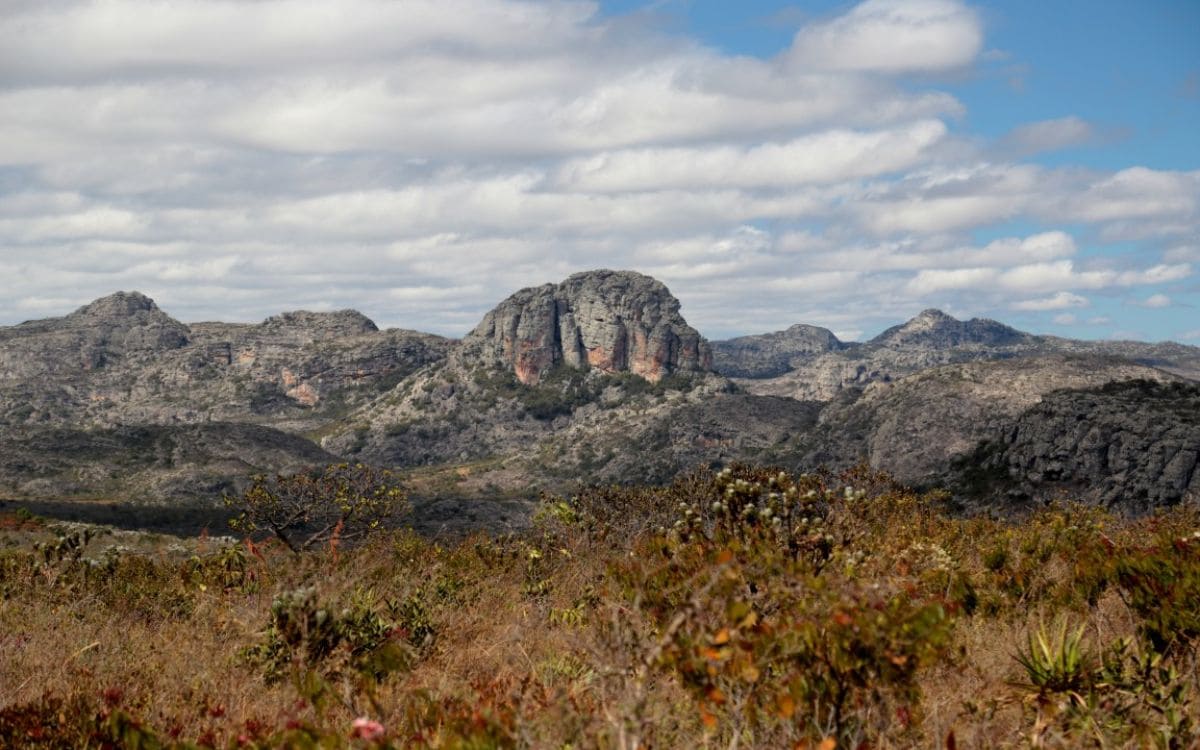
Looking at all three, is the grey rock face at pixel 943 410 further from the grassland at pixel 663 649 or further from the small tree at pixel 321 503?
the grassland at pixel 663 649

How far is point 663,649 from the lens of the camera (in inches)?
236

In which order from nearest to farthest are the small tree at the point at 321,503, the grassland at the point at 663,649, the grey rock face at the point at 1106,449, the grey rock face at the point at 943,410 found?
the grassland at the point at 663,649
the small tree at the point at 321,503
the grey rock face at the point at 1106,449
the grey rock face at the point at 943,410

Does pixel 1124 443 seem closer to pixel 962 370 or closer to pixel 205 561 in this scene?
pixel 962 370

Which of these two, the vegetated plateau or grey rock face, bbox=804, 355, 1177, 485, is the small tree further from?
grey rock face, bbox=804, 355, 1177, 485

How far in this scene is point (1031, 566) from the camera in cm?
1360

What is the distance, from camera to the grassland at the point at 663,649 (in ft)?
20.2

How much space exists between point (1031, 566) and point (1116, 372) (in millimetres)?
145474

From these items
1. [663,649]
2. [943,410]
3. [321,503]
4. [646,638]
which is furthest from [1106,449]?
[663,649]

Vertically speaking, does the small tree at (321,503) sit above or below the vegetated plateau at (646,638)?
below

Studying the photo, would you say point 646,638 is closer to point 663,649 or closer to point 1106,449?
point 663,649

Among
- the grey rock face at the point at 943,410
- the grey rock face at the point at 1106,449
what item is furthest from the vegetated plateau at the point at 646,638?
the grey rock face at the point at 943,410

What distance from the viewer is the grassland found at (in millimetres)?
6148

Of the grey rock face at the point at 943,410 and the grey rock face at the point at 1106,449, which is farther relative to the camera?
the grey rock face at the point at 943,410

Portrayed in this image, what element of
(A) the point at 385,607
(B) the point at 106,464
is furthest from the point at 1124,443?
(B) the point at 106,464
